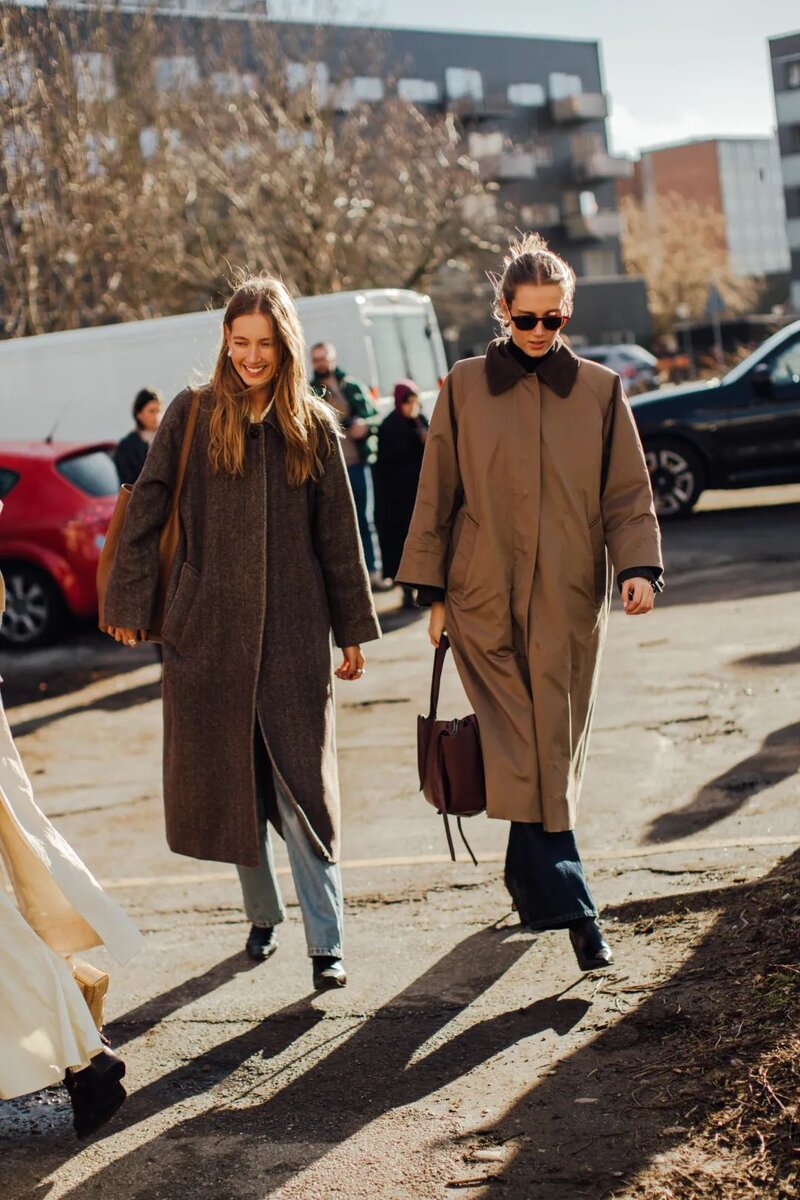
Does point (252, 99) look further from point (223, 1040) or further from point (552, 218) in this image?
point (552, 218)

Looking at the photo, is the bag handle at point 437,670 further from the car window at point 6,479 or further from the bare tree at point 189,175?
the bare tree at point 189,175

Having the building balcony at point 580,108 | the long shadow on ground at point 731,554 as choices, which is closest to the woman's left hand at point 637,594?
the long shadow on ground at point 731,554

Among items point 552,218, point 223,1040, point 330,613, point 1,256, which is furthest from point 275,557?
point 552,218

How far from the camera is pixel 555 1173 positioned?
3.33 meters

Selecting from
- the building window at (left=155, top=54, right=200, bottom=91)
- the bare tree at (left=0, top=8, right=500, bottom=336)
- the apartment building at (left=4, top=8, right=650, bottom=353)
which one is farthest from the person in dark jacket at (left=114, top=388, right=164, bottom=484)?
the apartment building at (left=4, top=8, right=650, bottom=353)

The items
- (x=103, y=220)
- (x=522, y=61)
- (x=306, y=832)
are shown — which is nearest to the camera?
(x=306, y=832)

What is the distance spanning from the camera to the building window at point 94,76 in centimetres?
2414

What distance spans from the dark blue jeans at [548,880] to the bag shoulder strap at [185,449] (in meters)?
1.38

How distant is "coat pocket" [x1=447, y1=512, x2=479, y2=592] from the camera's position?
4.60m

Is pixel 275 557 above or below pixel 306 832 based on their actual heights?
above

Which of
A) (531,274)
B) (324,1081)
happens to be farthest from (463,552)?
(324,1081)

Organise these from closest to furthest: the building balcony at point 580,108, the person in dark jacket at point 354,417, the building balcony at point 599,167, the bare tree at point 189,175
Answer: the person in dark jacket at point 354,417 → the bare tree at point 189,175 → the building balcony at point 580,108 → the building balcony at point 599,167

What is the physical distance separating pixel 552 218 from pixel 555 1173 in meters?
72.4

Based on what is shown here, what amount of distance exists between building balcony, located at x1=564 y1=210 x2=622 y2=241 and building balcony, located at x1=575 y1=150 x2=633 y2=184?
1624 millimetres
